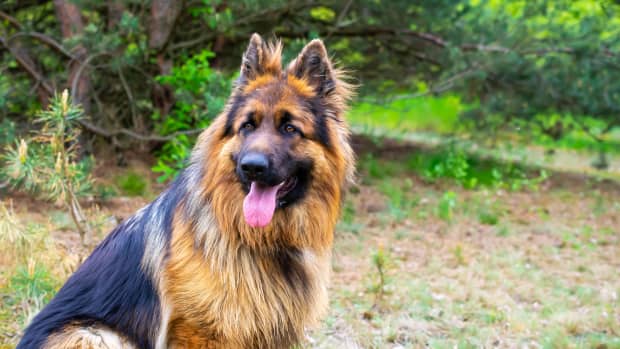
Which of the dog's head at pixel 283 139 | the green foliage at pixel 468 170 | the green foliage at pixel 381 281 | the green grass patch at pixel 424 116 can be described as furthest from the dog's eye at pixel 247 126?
the green grass patch at pixel 424 116

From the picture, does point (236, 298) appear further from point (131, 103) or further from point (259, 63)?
point (131, 103)

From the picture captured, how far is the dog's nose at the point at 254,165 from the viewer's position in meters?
3.69

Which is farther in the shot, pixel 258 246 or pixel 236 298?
pixel 258 246

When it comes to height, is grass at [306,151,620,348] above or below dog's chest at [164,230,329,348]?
below

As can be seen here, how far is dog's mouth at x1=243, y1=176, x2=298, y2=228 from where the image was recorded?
3.86m

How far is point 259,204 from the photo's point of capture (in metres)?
3.89

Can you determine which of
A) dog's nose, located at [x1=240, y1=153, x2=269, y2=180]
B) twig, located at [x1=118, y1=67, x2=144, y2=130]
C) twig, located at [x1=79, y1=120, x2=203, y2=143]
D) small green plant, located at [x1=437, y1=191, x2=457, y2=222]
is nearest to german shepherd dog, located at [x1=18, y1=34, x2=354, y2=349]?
dog's nose, located at [x1=240, y1=153, x2=269, y2=180]

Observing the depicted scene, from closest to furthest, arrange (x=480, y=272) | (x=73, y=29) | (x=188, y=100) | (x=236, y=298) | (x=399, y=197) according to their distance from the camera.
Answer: (x=236, y=298) → (x=480, y=272) → (x=188, y=100) → (x=73, y=29) → (x=399, y=197)

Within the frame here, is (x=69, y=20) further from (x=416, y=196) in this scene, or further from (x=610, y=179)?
(x=610, y=179)

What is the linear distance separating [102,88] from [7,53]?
137 cm

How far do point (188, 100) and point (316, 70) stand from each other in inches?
181

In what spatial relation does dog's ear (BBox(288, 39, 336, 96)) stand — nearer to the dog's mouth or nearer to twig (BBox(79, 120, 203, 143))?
the dog's mouth

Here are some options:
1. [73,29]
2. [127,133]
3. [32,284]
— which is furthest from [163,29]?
[32,284]

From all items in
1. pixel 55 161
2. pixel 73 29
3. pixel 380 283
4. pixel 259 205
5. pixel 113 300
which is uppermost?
pixel 73 29
